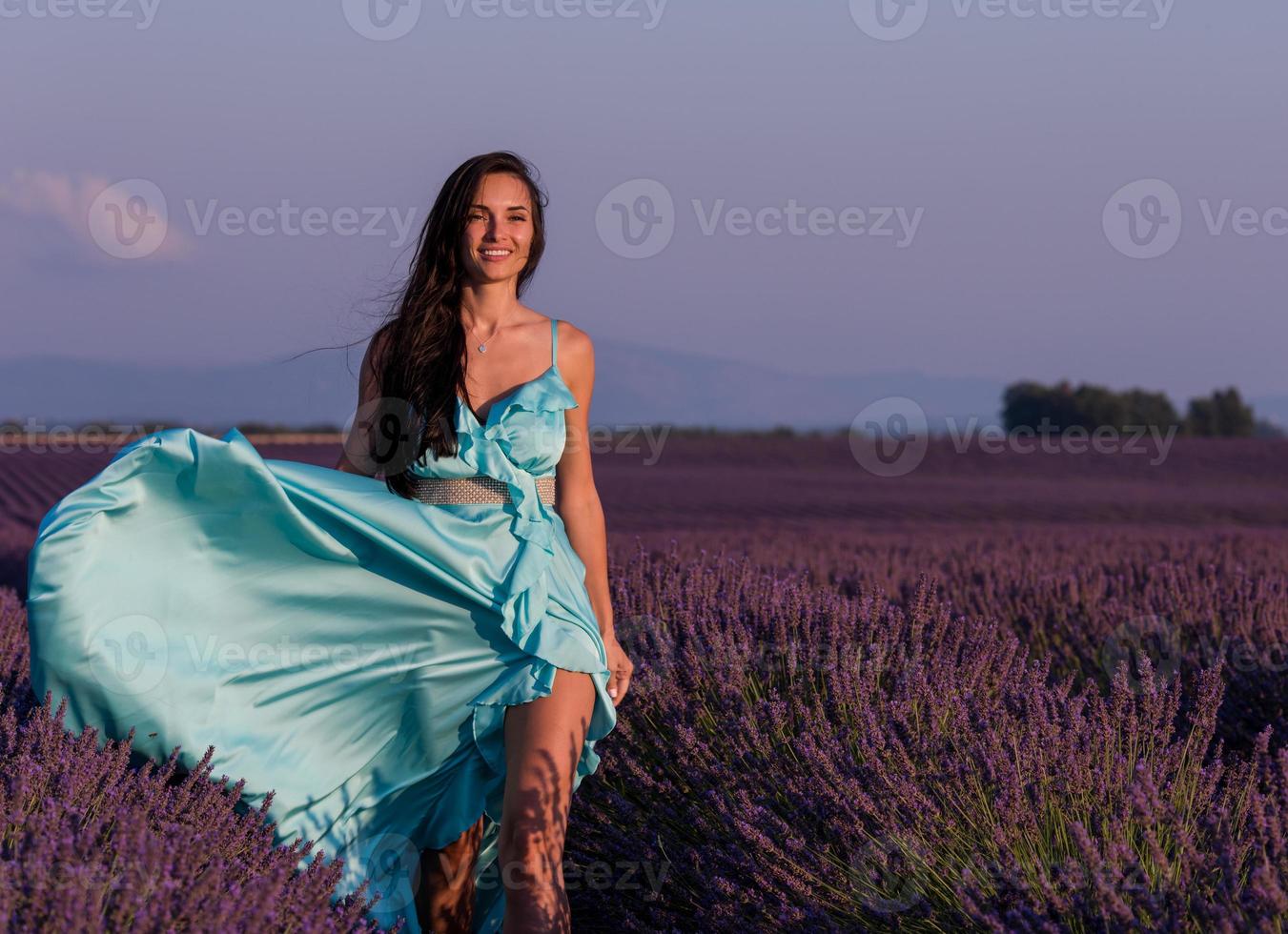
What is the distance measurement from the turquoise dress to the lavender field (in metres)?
0.14

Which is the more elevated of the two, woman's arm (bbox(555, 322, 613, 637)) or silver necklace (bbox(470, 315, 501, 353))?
silver necklace (bbox(470, 315, 501, 353))

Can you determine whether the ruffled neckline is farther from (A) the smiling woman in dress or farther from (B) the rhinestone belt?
(B) the rhinestone belt

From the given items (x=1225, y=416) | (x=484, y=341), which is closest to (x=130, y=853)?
(x=484, y=341)

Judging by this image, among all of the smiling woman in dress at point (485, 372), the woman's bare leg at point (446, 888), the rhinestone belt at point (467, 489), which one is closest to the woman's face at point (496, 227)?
the smiling woman in dress at point (485, 372)

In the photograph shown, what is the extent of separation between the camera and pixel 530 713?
2627 millimetres

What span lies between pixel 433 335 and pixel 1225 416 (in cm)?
5417

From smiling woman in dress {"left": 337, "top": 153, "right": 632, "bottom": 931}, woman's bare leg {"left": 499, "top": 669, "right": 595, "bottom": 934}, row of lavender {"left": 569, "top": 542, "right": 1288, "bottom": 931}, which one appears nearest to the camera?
row of lavender {"left": 569, "top": 542, "right": 1288, "bottom": 931}

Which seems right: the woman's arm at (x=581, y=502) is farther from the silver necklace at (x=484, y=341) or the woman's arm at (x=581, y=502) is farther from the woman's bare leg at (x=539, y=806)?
the woman's bare leg at (x=539, y=806)

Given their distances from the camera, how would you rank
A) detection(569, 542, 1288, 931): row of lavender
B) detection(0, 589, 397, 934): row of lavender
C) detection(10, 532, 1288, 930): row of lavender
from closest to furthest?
detection(0, 589, 397, 934): row of lavender < detection(10, 532, 1288, 930): row of lavender < detection(569, 542, 1288, 931): row of lavender

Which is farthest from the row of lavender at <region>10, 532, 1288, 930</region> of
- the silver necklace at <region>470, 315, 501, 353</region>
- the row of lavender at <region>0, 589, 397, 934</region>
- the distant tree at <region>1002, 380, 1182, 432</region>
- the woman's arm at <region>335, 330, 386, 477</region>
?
the distant tree at <region>1002, 380, 1182, 432</region>

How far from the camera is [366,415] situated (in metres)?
2.95

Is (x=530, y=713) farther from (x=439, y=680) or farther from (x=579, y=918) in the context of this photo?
(x=579, y=918)

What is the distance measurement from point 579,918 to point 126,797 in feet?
4.76

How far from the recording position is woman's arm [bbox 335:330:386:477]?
2.95 meters
